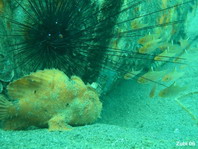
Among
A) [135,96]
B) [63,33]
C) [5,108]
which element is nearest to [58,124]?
[5,108]

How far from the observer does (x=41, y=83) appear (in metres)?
2.96

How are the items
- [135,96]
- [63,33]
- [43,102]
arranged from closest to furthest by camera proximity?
1. [43,102]
2. [63,33]
3. [135,96]

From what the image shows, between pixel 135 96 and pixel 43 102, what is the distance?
8.37 ft

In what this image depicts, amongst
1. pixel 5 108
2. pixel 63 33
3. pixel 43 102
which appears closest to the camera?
pixel 5 108

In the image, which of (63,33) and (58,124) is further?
(63,33)

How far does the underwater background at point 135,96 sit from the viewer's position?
250cm

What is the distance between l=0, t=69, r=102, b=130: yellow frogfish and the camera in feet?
9.45

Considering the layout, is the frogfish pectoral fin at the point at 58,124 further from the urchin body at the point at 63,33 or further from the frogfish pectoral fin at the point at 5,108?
the urchin body at the point at 63,33

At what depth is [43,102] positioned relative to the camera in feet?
9.76

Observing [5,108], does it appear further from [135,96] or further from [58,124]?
[135,96]

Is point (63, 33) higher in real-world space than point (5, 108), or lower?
higher

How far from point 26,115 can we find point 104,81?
166cm

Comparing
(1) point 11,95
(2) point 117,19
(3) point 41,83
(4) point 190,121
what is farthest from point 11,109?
(4) point 190,121

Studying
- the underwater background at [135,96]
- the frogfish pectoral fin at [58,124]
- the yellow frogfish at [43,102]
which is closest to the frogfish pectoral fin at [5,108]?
the yellow frogfish at [43,102]
